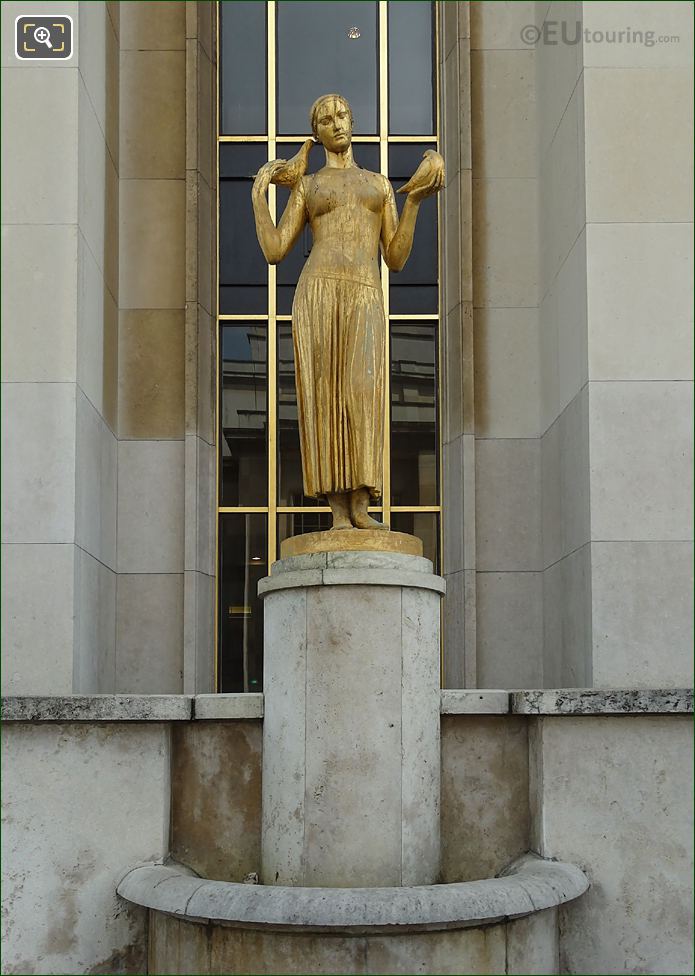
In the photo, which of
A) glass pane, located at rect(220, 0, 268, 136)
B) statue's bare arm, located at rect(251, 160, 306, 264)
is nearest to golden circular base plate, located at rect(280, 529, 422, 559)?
statue's bare arm, located at rect(251, 160, 306, 264)

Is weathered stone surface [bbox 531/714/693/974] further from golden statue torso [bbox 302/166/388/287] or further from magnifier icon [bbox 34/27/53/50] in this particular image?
magnifier icon [bbox 34/27/53/50]

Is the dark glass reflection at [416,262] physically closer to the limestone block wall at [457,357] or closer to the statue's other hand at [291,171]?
the limestone block wall at [457,357]

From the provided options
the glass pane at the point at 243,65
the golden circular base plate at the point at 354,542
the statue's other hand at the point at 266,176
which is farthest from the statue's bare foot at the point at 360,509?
the glass pane at the point at 243,65

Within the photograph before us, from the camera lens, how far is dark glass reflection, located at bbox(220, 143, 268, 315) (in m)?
12.1

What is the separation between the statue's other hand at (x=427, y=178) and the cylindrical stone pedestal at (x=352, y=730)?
2.47 m

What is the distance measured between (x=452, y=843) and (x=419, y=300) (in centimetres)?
642

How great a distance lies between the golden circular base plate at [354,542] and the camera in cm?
731

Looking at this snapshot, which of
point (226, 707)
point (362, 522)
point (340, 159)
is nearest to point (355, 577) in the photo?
point (362, 522)

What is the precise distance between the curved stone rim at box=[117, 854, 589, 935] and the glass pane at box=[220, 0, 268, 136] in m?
8.50

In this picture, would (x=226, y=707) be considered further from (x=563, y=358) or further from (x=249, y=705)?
(x=563, y=358)

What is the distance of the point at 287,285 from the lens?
39.9ft

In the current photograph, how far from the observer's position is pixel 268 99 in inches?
484

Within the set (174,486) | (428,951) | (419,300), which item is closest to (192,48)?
(419,300)

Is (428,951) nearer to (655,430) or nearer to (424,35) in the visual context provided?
(655,430)
